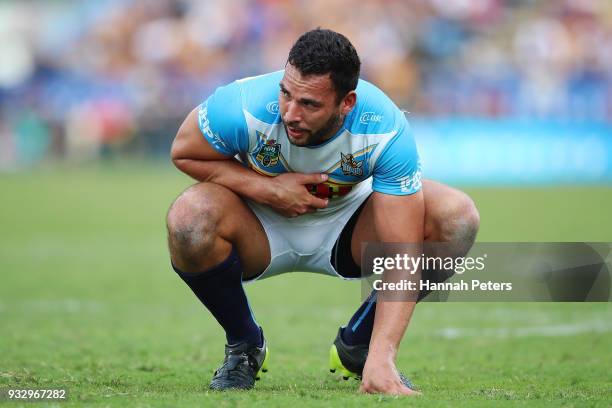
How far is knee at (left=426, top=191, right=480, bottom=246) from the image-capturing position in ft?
16.1

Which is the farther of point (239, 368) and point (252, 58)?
point (252, 58)

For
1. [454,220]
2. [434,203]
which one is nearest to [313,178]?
[434,203]

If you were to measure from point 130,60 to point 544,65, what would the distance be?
9453 millimetres

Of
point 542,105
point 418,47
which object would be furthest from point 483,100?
point 418,47

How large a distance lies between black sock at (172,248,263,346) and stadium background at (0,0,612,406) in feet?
0.89

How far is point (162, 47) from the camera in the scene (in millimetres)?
23656

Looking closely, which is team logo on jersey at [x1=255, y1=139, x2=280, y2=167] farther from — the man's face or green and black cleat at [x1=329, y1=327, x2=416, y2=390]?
green and black cleat at [x1=329, y1=327, x2=416, y2=390]

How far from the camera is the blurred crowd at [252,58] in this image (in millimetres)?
21953

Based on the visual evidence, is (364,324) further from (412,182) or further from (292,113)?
(292,113)

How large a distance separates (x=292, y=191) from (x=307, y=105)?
54cm

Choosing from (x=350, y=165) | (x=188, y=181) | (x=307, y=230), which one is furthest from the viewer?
(x=188, y=181)

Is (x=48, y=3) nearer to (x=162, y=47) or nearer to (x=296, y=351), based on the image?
(x=162, y=47)

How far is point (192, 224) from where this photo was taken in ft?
15.2

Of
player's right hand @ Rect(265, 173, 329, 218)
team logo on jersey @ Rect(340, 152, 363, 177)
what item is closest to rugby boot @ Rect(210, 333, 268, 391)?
player's right hand @ Rect(265, 173, 329, 218)
